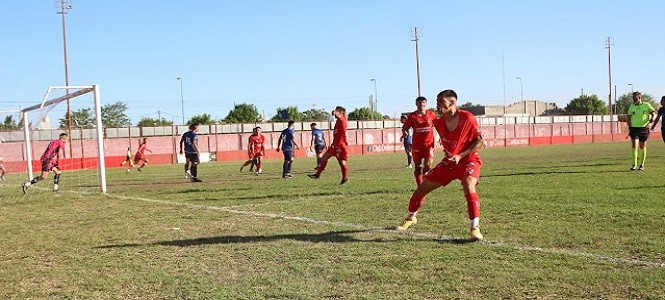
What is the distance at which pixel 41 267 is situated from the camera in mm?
6547

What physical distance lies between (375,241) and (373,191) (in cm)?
620

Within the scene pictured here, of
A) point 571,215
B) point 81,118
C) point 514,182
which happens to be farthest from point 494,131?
point 571,215

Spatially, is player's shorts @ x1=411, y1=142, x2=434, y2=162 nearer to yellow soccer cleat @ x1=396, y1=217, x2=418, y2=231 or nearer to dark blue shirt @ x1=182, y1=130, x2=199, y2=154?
yellow soccer cleat @ x1=396, y1=217, x2=418, y2=231

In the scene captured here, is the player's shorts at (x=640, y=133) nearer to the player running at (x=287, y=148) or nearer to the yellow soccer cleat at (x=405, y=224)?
the player running at (x=287, y=148)

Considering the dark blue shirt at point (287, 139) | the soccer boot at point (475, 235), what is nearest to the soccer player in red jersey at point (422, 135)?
the soccer boot at point (475, 235)

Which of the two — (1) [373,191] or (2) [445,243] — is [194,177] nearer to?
(1) [373,191]

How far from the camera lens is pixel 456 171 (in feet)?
25.0

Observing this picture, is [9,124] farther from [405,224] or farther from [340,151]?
[405,224]

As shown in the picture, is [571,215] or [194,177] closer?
[571,215]

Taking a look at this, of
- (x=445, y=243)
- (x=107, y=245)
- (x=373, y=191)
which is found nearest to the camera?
(x=445, y=243)

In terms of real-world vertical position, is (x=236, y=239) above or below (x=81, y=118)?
below

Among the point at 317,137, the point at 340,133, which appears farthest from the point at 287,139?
the point at 340,133

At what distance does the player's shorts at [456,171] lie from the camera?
24.7 ft

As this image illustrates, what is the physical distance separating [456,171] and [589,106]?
111371 millimetres
